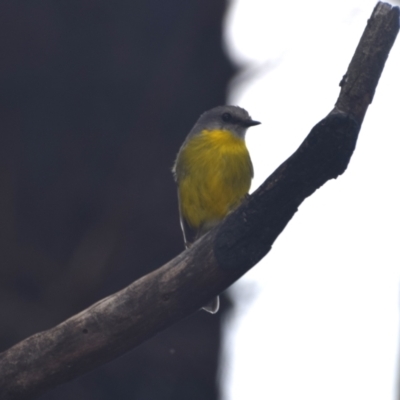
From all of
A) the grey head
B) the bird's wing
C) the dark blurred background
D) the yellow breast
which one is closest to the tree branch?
the dark blurred background

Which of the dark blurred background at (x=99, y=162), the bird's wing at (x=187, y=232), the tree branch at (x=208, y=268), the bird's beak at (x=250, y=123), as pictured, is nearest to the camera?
the tree branch at (x=208, y=268)

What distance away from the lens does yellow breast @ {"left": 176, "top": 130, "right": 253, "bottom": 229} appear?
6301 millimetres

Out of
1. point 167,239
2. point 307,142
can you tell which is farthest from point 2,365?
point 167,239

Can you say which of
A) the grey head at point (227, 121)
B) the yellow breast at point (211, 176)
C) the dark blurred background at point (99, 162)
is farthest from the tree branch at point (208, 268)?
the grey head at point (227, 121)

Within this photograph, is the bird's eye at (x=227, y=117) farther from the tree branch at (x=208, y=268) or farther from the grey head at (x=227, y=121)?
the tree branch at (x=208, y=268)

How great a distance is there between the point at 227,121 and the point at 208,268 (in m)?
2.61

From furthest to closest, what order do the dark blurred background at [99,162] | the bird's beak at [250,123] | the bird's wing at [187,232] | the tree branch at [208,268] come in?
the bird's beak at [250,123] < the bird's wing at [187,232] < the dark blurred background at [99,162] < the tree branch at [208,268]

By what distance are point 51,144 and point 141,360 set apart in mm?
1885

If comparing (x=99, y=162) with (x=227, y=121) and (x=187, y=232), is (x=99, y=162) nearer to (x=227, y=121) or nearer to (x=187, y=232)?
(x=187, y=232)

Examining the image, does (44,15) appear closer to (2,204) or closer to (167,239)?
(2,204)

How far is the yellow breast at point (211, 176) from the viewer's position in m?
6.30

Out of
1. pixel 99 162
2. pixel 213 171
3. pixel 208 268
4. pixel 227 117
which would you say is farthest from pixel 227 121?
pixel 208 268

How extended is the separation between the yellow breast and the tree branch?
181cm

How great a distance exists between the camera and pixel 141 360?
21.6 feet
